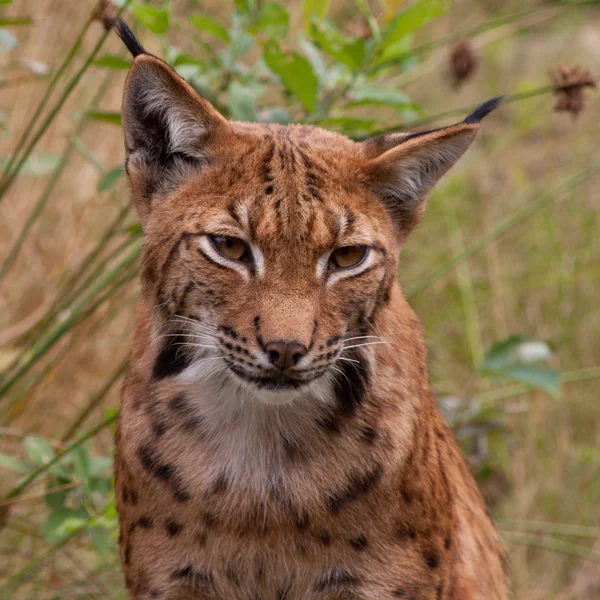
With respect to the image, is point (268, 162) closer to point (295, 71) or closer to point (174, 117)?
point (174, 117)

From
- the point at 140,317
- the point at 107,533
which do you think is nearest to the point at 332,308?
the point at 140,317

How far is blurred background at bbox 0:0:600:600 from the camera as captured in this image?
3986 millimetres

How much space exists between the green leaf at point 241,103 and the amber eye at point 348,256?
1.00m

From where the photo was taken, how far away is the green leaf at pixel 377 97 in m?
3.92

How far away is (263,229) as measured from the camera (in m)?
2.91

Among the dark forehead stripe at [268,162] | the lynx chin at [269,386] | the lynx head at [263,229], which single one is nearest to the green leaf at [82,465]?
the lynx chin at [269,386]

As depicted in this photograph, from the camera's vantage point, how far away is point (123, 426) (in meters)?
3.33

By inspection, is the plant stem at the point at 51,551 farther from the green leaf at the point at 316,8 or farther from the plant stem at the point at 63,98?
the green leaf at the point at 316,8

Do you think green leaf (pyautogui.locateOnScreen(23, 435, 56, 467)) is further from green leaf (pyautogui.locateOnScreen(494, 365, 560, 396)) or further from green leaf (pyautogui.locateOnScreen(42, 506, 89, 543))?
green leaf (pyautogui.locateOnScreen(494, 365, 560, 396))

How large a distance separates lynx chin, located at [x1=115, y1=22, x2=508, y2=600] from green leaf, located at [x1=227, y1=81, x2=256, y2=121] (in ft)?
1.54

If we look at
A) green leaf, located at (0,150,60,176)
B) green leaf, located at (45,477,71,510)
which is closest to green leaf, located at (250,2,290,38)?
green leaf, located at (0,150,60,176)

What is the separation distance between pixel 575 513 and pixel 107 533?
11.1ft

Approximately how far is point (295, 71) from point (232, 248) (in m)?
1.04

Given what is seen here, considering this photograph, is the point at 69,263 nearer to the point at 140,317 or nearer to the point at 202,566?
the point at 140,317
